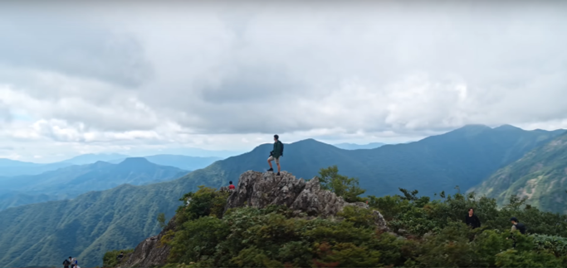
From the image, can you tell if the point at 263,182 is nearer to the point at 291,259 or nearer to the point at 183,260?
the point at 183,260

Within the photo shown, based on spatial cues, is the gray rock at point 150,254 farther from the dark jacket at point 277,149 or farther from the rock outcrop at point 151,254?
the dark jacket at point 277,149

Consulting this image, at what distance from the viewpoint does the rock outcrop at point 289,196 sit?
1730cm

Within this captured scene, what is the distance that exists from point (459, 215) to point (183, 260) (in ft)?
53.7

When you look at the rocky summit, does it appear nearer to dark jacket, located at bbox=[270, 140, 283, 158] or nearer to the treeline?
the treeline

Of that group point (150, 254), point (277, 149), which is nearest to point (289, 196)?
point (277, 149)

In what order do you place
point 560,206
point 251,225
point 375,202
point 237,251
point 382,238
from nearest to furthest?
point 382,238, point 237,251, point 251,225, point 375,202, point 560,206

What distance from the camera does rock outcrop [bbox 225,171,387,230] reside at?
1730 centimetres

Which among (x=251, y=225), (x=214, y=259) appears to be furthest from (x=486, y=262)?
(x=214, y=259)

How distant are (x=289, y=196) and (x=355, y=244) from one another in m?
8.85

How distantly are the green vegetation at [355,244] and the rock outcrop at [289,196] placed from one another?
137 cm

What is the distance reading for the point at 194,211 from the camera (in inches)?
885

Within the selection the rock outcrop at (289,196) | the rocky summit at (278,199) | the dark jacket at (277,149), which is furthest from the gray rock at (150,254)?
the dark jacket at (277,149)

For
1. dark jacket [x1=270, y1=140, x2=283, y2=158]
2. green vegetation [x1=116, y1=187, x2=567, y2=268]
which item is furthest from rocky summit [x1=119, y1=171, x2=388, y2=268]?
dark jacket [x1=270, y1=140, x2=283, y2=158]

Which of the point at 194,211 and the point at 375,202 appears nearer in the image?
the point at 375,202
